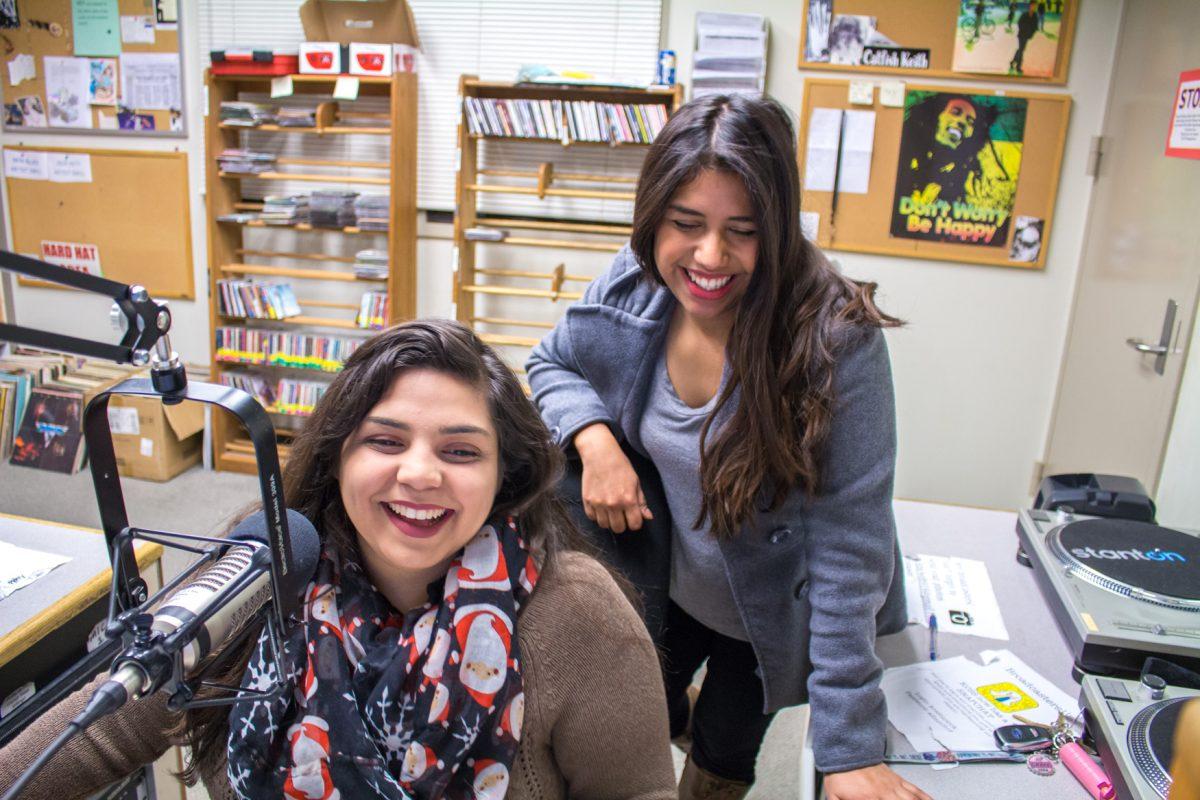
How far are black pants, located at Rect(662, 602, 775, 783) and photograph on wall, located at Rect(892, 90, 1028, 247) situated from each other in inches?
94.5

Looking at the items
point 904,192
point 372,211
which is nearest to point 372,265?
point 372,211

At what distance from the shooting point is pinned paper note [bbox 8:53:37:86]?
393 cm

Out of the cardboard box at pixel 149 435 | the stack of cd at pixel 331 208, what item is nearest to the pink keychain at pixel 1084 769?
the stack of cd at pixel 331 208

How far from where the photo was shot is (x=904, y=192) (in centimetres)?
335

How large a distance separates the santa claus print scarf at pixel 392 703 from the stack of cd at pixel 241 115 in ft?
10.1

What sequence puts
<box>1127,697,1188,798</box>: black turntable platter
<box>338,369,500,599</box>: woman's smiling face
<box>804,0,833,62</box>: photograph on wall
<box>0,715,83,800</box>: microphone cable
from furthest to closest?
<box>804,0,833,62</box>: photograph on wall < <box>338,369,500,599</box>: woman's smiling face < <box>1127,697,1188,798</box>: black turntable platter < <box>0,715,83,800</box>: microphone cable

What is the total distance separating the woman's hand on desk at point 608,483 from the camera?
1.30 meters

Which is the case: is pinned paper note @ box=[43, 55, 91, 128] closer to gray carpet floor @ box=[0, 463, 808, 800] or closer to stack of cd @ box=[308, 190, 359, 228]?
stack of cd @ box=[308, 190, 359, 228]

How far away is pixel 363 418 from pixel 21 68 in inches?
163

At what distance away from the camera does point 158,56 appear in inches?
150

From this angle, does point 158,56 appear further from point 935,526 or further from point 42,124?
point 935,526

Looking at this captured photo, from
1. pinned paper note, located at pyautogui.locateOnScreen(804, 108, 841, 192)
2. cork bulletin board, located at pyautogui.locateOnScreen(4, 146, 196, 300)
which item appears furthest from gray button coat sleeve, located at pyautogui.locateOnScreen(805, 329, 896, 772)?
cork bulletin board, located at pyautogui.locateOnScreen(4, 146, 196, 300)

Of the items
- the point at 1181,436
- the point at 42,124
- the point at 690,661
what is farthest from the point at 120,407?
the point at 1181,436

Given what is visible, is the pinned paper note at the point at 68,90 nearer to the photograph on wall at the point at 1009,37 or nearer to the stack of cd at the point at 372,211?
the stack of cd at the point at 372,211
